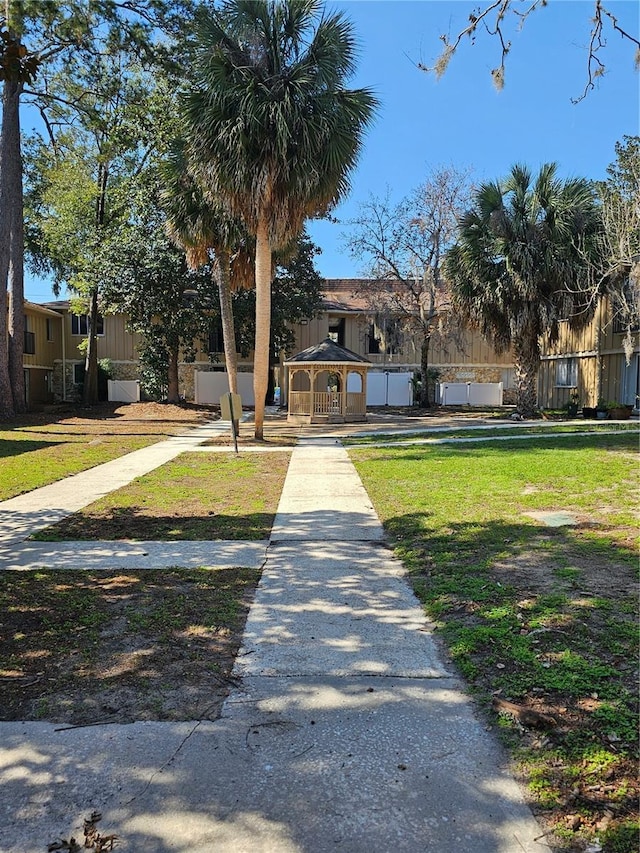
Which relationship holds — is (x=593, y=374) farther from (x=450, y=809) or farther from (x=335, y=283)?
(x=450, y=809)

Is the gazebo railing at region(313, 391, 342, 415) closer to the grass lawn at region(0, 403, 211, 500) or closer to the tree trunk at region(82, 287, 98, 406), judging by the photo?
the grass lawn at region(0, 403, 211, 500)

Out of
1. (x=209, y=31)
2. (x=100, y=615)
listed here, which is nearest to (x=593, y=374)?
(x=209, y=31)

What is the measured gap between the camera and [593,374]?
87.0 ft

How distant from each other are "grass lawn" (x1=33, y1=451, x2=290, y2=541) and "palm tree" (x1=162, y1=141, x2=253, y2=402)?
16.8 feet

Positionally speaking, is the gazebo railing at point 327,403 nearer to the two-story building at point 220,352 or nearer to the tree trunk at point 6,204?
the two-story building at point 220,352

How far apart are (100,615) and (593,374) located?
26.3 m

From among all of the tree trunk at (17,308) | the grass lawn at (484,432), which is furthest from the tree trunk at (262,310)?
the tree trunk at (17,308)

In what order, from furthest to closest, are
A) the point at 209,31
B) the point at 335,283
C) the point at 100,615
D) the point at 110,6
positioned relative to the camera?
1. the point at 335,283
2. the point at 110,6
3. the point at 209,31
4. the point at 100,615

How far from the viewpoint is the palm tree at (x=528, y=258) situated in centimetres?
2102

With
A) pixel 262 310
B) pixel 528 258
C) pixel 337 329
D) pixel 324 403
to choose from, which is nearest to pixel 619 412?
pixel 528 258

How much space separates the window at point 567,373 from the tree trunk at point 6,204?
2475cm

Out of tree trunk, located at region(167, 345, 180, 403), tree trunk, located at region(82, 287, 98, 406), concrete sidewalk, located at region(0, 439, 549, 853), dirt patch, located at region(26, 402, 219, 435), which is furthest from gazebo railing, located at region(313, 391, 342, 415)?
concrete sidewalk, located at region(0, 439, 549, 853)

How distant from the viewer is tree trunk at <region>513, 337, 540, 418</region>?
22.9 m

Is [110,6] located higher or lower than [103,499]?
higher
